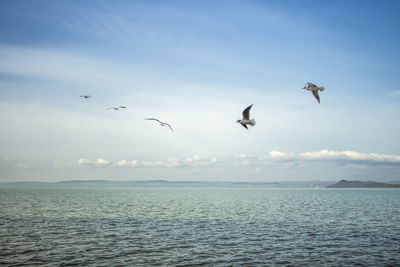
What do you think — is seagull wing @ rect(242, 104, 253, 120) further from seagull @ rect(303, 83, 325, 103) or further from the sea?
the sea

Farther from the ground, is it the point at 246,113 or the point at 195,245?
the point at 246,113

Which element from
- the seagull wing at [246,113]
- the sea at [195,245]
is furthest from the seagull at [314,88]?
the sea at [195,245]

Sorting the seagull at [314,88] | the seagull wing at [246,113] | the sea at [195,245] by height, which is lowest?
the sea at [195,245]

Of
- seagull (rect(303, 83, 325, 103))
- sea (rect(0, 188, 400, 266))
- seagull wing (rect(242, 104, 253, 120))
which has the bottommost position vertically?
sea (rect(0, 188, 400, 266))

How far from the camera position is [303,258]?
24.2 metres

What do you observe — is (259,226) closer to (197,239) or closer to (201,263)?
(197,239)

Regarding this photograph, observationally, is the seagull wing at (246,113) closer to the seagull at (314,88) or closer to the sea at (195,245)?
the seagull at (314,88)

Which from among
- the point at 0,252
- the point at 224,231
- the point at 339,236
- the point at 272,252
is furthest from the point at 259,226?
the point at 0,252

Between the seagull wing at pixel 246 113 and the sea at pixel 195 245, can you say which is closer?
the sea at pixel 195 245

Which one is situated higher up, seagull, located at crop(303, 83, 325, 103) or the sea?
seagull, located at crop(303, 83, 325, 103)

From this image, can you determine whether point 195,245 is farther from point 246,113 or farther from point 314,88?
point 314,88

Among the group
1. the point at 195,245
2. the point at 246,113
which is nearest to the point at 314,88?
the point at 246,113

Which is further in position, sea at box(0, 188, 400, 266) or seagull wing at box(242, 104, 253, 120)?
seagull wing at box(242, 104, 253, 120)

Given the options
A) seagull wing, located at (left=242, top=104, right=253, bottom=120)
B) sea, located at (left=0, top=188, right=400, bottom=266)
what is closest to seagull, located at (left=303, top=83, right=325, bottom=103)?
seagull wing, located at (left=242, top=104, right=253, bottom=120)
